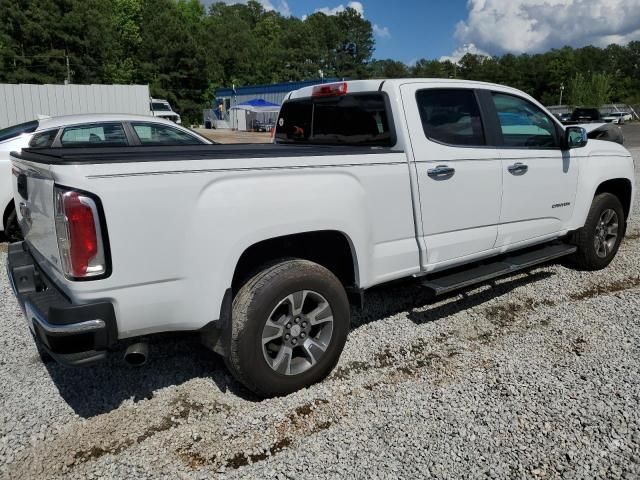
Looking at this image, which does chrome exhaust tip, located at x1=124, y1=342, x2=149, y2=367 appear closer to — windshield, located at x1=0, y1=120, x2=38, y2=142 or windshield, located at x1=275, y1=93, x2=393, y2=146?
windshield, located at x1=275, y1=93, x2=393, y2=146

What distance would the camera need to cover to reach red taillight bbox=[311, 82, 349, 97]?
427 cm

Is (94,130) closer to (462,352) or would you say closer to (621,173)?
(462,352)

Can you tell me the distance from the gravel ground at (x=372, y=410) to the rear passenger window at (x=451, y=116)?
1518mm

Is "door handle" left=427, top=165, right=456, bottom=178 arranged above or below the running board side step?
above

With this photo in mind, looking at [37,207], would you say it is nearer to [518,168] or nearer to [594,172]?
[518,168]

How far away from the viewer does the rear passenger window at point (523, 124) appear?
4.59m

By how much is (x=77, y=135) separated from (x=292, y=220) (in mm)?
5018

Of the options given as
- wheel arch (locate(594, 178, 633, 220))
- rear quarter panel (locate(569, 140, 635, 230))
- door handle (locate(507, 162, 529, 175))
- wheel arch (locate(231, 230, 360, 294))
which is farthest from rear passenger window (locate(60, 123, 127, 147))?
wheel arch (locate(594, 178, 633, 220))

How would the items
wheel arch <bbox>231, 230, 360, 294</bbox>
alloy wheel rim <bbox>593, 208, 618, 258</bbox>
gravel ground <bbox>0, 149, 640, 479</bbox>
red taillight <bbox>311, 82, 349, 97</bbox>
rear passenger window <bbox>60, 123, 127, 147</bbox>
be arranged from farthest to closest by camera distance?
rear passenger window <bbox>60, 123, 127, 147</bbox>, alloy wheel rim <bbox>593, 208, 618, 258</bbox>, red taillight <bbox>311, 82, 349, 97</bbox>, wheel arch <bbox>231, 230, 360, 294</bbox>, gravel ground <bbox>0, 149, 640, 479</bbox>

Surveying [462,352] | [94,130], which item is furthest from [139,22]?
[462,352]

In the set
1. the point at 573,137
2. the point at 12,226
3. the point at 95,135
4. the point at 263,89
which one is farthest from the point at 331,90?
the point at 263,89

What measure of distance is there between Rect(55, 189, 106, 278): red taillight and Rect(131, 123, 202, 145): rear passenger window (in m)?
4.75

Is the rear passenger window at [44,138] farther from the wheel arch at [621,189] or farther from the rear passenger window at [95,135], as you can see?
the wheel arch at [621,189]

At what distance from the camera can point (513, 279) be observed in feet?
18.1
